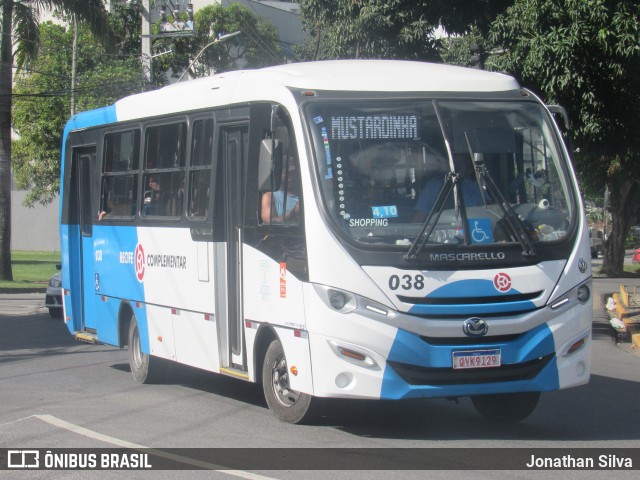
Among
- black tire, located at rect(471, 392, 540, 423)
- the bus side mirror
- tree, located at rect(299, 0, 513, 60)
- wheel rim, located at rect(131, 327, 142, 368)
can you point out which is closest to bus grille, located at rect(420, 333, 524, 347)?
black tire, located at rect(471, 392, 540, 423)

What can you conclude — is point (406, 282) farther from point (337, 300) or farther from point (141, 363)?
point (141, 363)

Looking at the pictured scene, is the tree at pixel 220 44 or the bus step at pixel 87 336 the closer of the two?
the bus step at pixel 87 336

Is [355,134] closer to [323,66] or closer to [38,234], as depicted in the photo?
[323,66]

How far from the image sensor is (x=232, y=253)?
398 inches

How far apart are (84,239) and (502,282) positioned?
24.4 feet

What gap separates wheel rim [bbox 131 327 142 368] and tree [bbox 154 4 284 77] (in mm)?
34642

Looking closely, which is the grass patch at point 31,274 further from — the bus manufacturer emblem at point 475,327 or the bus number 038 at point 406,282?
the bus manufacturer emblem at point 475,327

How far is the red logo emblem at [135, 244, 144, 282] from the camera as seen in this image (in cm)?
1208

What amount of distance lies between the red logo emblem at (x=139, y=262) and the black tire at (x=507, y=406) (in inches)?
175

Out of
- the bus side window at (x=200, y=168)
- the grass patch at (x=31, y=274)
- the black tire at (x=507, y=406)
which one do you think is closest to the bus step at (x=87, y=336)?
the bus side window at (x=200, y=168)

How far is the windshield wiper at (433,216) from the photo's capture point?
8250 millimetres

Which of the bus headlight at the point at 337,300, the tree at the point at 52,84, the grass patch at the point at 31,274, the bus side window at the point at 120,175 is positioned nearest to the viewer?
the bus headlight at the point at 337,300

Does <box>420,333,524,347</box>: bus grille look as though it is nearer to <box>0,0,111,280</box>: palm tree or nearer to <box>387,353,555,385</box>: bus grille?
<box>387,353,555,385</box>: bus grille

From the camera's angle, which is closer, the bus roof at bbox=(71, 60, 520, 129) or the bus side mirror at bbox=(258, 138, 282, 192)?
the bus side mirror at bbox=(258, 138, 282, 192)
